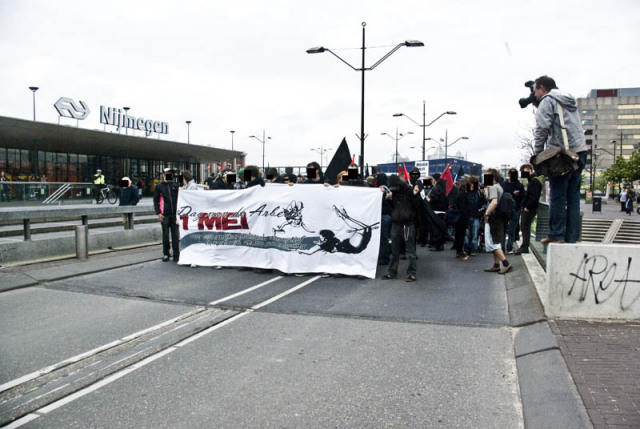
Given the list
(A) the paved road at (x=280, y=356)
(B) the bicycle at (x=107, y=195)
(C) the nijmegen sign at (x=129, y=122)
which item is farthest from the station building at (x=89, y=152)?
(A) the paved road at (x=280, y=356)

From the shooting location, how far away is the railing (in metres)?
21.5

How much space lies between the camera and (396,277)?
9.34 metres

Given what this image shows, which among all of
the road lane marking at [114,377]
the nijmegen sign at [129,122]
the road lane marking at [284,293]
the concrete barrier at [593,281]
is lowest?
the road lane marking at [114,377]

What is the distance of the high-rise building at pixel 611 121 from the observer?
513 ft

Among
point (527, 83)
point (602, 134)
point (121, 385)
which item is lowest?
point (121, 385)

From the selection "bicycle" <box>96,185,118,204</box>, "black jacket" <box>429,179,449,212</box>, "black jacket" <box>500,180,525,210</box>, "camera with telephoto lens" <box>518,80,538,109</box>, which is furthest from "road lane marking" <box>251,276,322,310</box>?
"bicycle" <box>96,185,118,204</box>

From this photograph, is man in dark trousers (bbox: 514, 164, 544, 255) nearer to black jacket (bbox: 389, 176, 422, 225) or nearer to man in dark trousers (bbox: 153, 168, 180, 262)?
black jacket (bbox: 389, 176, 422, 225)

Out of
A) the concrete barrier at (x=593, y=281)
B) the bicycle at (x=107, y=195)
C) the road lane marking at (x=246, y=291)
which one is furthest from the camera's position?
the bicycle at (x=107, y=195)

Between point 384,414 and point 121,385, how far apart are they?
2.20 metres

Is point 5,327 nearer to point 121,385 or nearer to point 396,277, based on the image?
point 121,385

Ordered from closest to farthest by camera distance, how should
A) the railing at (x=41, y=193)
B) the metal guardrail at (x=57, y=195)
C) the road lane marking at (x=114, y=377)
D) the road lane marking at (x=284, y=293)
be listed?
the road lane marking at (x=114, y=377)
the road lane marking at (x=284, y=293)
the railing at (x=41, y=193)
the metal guardrail at (x=57, y=195)

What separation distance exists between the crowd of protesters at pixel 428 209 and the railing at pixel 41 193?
13.0 meters

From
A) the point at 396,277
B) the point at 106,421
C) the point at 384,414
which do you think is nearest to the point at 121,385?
the point at 106,421

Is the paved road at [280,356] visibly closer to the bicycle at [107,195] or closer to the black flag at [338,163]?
the black flag at [338,163]
